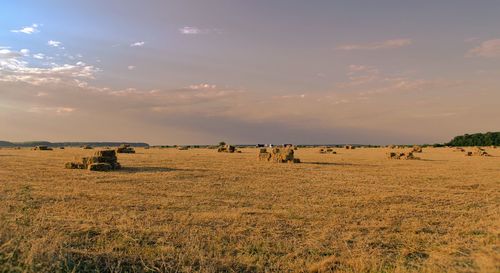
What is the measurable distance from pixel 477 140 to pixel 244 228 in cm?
11104

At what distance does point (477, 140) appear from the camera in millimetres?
103062

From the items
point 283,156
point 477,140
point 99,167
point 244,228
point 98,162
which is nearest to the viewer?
point 244,228

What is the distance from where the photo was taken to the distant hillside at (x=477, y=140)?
98025 mm

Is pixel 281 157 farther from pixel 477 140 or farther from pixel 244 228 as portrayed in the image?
pixel 477 140

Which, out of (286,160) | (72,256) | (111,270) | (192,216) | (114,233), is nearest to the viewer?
(111,270)

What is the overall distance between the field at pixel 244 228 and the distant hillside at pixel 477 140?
95.5 meters

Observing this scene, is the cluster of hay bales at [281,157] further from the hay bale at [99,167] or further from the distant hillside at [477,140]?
the distant hillside at [477,140]

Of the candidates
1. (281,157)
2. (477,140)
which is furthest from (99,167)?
(477,140)

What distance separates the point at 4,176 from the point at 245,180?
35.7 ft

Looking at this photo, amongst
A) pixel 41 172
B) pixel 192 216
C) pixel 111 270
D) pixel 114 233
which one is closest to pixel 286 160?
pixel 41 172

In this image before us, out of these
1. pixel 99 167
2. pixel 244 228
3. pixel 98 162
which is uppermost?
pixel 98 162

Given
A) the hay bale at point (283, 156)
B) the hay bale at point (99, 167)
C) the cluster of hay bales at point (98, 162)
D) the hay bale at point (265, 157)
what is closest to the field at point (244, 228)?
the hay bale at point (99, 167)

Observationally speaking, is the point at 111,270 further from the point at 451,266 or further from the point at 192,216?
the point at 451,266

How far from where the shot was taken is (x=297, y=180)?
1856 cm
